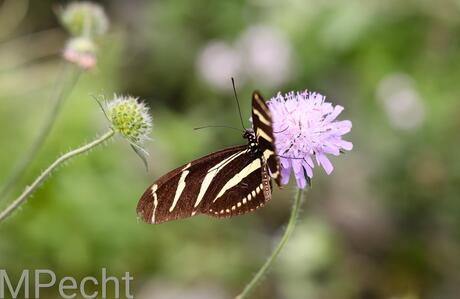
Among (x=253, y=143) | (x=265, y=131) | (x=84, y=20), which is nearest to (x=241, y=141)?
→ (x=84, y=20)

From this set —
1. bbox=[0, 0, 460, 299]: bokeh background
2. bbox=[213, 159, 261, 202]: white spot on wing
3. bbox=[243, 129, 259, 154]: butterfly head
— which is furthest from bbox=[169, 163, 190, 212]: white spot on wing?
bbox=[0, 0, 460, 299]: bokeh background

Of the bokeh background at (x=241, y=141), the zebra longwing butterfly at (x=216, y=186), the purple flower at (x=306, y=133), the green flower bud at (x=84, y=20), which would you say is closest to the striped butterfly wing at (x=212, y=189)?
the zebra longwing butterfly at (x=216, y=186)

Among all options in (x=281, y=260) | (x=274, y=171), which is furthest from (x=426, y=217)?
(x=274, y=171)

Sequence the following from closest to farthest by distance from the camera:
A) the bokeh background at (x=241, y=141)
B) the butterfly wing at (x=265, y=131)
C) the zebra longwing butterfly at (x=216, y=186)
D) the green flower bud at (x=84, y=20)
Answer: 1. the butterfly wing at (x=265, y=131)
2. the zebra longwing butterfly at (x=216, y=186)
3. the green flower bud at (x=84, y=20)
4. the bokeh background at (x=241, y=141)

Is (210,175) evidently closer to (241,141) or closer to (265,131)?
Answer: (265,131)

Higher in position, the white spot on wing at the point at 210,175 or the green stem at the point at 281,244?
the white spot on wing at the point at 210,175

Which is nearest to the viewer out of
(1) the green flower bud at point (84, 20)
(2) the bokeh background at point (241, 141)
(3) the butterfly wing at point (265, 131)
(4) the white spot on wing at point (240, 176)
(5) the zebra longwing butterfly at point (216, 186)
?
(3) the butterfly wing at point (265, 131)

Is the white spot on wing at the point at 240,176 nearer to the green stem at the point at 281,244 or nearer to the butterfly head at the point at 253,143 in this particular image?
the butterfly head at the point at 253,143
